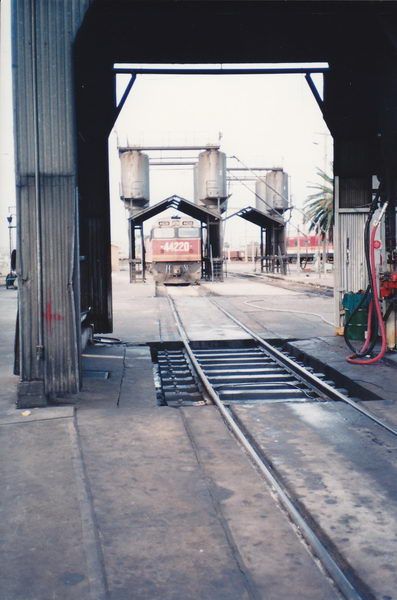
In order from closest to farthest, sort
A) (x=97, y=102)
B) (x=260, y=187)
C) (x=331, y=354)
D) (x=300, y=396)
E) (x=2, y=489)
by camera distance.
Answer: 1. (x=2, y=489)
2. (x=300, y=396)
3. (x=331, y=354)
4. (x=97, y=102)
5. (x=260, y=187)

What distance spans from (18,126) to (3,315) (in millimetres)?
12155

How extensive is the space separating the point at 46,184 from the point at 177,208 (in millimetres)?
33006

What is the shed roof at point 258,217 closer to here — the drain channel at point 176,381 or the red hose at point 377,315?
the drain channel at point 176,381

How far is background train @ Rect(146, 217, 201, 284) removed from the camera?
119 feet

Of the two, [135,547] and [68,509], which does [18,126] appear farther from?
[135,547]

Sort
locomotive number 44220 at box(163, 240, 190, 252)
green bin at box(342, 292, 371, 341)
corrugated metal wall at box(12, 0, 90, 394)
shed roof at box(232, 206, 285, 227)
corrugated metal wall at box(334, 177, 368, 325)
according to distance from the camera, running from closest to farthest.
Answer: corrugated metal wall at box(12, 0, 90, 394), green bin at box(342, 292, 371, 341), corrugated metal wall at box(334, 177, 368, 325), locomotive number 44220 at box(163, 240, 190, 252), shed roof at box(232, 206, 285, 227)

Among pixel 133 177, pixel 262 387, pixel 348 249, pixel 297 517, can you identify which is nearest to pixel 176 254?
pixel 133 177

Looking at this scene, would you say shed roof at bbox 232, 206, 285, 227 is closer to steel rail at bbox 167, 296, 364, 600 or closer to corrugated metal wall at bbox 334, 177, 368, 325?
corrugated metal wall at bbox 334, 177, 368, 325

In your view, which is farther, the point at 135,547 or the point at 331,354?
the point at 331,354

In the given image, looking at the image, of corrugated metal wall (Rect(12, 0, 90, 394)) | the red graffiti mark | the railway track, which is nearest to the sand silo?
the railway track

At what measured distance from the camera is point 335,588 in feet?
10.1

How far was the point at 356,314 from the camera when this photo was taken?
11172 mm

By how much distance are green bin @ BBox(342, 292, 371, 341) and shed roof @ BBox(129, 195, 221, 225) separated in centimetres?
2615

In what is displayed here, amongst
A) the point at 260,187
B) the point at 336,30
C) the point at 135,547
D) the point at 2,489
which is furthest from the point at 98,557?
the point at 260,187
